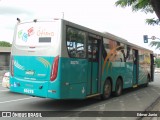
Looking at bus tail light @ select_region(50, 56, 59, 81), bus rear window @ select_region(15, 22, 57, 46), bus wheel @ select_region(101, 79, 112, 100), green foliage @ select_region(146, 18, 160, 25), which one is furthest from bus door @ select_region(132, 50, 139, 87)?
bus tail light @ select_region(50, 56, 59, 81)

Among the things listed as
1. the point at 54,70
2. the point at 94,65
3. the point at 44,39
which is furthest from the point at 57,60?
the point at 94,65

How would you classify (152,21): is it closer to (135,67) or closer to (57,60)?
(135,67)

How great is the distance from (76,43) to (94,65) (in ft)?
5.95

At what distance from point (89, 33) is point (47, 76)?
2685 millimetres

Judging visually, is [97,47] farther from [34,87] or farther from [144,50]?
[144,50]

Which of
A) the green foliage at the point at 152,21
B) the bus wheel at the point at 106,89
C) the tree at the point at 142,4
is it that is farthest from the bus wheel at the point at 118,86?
the tree at the point at 142,4

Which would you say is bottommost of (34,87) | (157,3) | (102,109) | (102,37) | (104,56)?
(102,109)

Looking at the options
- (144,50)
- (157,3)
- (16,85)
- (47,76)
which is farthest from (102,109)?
(144,50)

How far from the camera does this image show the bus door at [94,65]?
1148cm

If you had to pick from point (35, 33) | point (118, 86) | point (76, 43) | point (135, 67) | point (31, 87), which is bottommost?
point (118, 86)

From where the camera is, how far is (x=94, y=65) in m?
11.9

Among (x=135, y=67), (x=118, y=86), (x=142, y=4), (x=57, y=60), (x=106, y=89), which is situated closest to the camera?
(x=57, y=60)

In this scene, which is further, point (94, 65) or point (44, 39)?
point (94, 65)

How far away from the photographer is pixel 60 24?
9.80 metres
